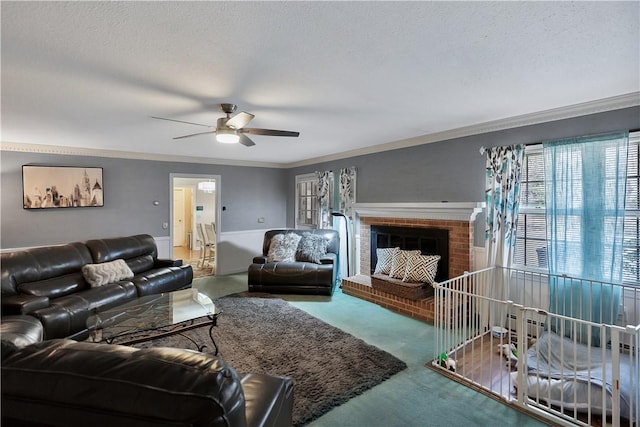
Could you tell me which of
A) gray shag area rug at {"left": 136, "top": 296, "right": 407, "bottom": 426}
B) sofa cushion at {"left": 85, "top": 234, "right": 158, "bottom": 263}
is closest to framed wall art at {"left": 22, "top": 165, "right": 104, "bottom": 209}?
sofa cushion at {"left": 85, "top": 234, "right": 158, "bottom": 263}

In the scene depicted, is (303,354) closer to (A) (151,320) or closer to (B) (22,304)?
(A) (151,320)

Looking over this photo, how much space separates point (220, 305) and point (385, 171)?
10.4ft

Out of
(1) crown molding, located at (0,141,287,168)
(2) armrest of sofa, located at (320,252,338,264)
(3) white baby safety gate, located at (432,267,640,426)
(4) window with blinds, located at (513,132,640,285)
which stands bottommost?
(3) white baby safety gate, located at (432,267,640,426)

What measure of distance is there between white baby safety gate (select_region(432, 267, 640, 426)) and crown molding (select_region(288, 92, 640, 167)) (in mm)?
1579

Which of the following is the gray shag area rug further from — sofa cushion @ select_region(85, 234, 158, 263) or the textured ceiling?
the textured ceiling

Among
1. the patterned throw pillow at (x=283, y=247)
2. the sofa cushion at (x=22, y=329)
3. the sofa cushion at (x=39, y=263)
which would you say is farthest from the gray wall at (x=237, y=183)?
the sofa cushion at (x=22, y=329)

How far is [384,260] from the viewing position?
4.65 metres

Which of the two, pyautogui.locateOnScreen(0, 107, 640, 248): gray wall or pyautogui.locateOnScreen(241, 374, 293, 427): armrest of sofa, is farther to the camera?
pyautogui.locateOnScreen(0, 107, 640, 248): gray wall

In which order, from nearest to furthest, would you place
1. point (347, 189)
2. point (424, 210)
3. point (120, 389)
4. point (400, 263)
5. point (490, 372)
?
point (120, 389)
point (490, 372)
point (424, 210)
point (400, 263)
point (347, 189)

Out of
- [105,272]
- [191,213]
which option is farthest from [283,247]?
[191,213]

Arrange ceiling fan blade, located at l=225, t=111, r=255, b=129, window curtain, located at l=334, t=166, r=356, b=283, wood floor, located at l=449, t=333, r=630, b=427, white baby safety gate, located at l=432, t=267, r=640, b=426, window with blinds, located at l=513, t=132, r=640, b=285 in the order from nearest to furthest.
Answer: white baby safety gate, located at l=432, t=267, r=640, b=426, wood floor, located at l=449, t=333, r=630, b=427, ceiling fan blade, located at l=225, t=111, r=255, b=129, window with blinds, located at l=513, t=132, r=640, b=285, window curtain, located at l=334, t=166, r=356, b=283

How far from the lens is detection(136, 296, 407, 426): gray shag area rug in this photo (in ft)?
7.88

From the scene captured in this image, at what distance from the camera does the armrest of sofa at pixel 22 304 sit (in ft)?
9.76

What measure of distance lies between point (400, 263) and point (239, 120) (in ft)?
9.37
